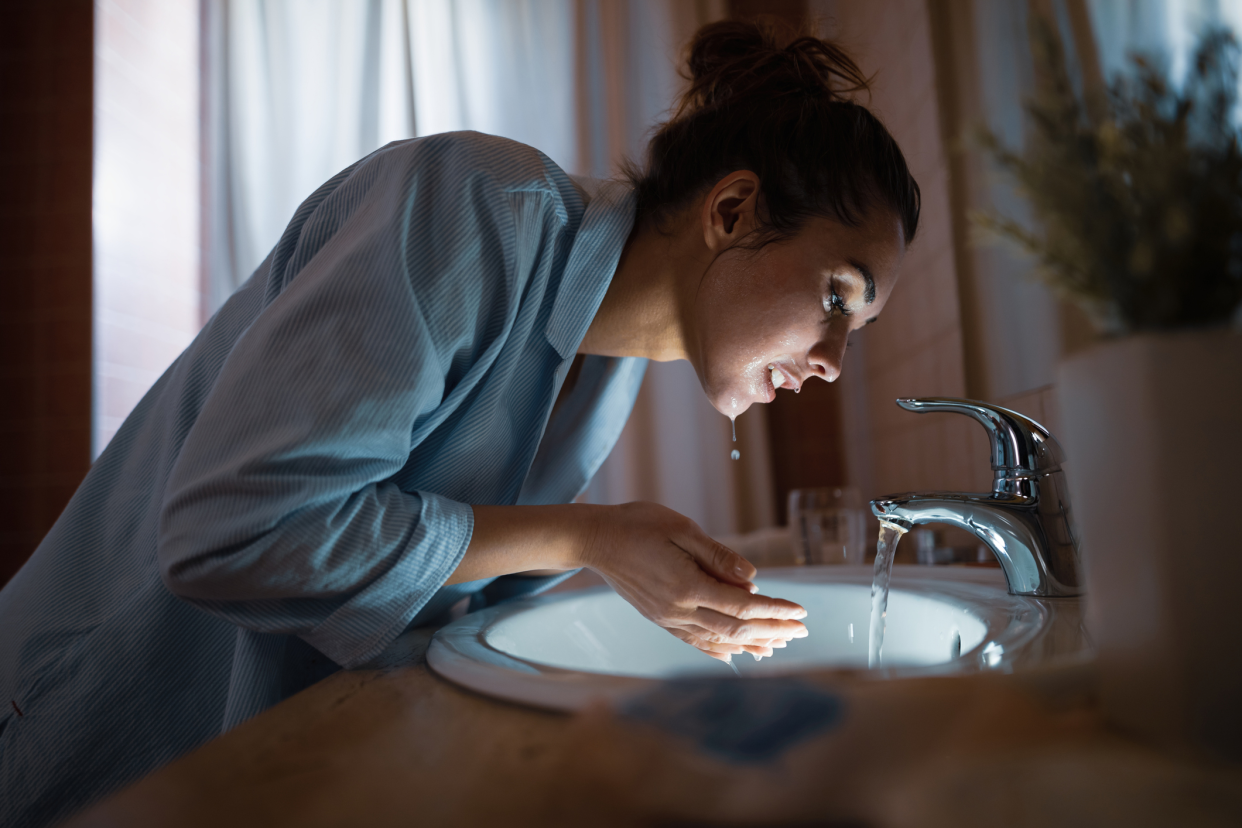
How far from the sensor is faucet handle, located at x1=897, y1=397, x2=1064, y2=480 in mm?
611

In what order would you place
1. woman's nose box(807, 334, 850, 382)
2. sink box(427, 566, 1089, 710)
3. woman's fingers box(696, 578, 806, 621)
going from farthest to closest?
woman's nose box(807, 334, 850, 382) < woman's fingers box(696, 578, 806, 621) < sink box(427, 566, 1089, 710)

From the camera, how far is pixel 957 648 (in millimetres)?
542

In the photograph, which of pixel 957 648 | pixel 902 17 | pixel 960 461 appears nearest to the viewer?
pixel 957 648

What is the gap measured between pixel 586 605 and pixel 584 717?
19.7 inches

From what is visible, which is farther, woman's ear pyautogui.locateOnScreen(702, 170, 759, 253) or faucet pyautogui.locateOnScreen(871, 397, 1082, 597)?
woman's ear pyautogui.locateOnScreen(702, 170, 759, 253)

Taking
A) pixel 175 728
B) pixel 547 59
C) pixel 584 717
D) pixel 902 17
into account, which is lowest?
pixel 175 728

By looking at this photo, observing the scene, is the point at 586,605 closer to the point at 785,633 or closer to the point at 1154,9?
the point at 785,633

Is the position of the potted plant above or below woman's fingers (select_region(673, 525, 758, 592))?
above

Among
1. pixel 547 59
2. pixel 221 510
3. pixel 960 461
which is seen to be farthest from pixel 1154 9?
pixel 547 59

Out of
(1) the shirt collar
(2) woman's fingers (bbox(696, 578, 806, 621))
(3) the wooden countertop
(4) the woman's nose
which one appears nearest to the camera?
(3) the wooden countertop

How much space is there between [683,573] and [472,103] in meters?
1.73

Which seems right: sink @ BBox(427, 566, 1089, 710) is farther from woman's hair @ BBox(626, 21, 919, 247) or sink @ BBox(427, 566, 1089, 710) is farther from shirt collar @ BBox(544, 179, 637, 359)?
woman's hair @ BBox(626, 21, 919, 247)

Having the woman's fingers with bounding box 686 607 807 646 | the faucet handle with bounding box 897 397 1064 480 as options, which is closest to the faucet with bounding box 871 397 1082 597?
the faucet handle with bounding box 897 397 1064 480

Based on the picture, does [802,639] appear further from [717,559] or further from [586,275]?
[586,275]
